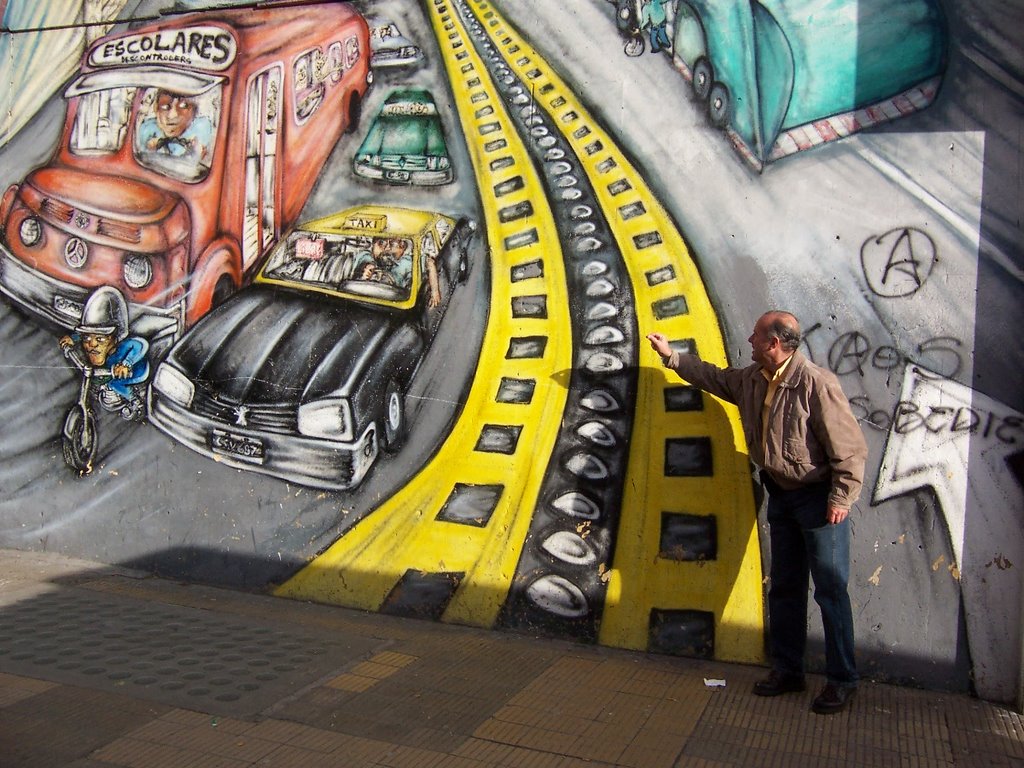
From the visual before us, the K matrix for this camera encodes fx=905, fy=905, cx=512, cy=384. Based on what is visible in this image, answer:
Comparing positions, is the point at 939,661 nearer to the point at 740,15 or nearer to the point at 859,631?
the point at 859,631

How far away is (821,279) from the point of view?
4.43 metres

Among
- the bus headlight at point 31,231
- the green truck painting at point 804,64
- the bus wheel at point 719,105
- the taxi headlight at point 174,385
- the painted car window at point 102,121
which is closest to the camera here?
the green truck painting at point 804,64

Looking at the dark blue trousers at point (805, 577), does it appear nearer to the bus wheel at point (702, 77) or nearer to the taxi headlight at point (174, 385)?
the bus wheel at point (702, 77)

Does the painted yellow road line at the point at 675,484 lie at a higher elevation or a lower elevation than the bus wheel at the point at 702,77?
lower

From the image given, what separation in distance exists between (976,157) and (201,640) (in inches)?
177

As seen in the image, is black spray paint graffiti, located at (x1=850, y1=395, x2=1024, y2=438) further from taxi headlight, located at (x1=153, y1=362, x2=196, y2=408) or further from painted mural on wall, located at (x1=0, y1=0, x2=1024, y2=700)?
taxi headlight, located at (x1=153, y1=362, x2=196, y2=408)

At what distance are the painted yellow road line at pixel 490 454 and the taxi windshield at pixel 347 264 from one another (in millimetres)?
563

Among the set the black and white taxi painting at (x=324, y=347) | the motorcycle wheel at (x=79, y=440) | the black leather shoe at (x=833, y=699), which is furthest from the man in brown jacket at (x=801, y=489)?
the motorcycle wheel at (x=79, y=440)

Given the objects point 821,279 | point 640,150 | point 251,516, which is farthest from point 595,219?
point 251,516

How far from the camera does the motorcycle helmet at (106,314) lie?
19.5 feet

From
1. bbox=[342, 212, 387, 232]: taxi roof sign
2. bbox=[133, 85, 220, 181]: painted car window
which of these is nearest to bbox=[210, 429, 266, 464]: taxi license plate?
bbox=[342, 212, 387, 232]: taxi roof sign

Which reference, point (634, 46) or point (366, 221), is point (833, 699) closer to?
point (634, 46)

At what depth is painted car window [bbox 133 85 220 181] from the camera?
5.80 meters

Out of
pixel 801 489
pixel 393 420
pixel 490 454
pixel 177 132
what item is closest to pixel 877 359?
pixel 801 489
